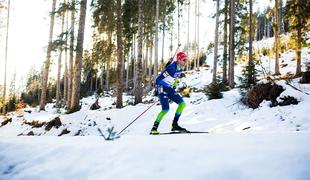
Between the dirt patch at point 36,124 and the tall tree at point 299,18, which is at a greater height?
the tall tree at point 299,18

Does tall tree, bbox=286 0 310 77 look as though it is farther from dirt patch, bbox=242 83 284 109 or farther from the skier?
the skier

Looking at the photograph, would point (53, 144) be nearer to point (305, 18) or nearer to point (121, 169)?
point (121, 169)

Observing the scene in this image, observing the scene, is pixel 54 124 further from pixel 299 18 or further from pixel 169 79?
pixel 299 18

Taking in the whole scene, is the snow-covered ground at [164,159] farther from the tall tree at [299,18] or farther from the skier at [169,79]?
the tall tree at [299,18]

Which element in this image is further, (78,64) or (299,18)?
(299,18)

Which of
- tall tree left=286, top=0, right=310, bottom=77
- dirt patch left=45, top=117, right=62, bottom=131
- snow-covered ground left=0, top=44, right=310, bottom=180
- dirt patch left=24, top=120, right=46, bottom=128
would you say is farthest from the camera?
tall tree left=286, top=0, right=310, bottom=77

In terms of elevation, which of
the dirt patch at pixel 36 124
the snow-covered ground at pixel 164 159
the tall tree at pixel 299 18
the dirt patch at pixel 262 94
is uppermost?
the tall tree at pixel 299 18

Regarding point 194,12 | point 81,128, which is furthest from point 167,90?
point 194,12

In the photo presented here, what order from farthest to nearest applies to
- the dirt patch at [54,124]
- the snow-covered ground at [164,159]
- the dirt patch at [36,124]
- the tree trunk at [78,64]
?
the tree trunk at [78,64]
the dirt patch at [36,124]
the dirt patch at [54,124]
the snow-covered ground at [164,159]

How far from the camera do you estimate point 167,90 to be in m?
6.65

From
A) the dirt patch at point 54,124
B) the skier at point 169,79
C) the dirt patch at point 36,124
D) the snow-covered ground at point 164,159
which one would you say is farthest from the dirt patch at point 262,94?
the dirt patch at point 36,124

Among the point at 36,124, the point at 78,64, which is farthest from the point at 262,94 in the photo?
the point at 36,124

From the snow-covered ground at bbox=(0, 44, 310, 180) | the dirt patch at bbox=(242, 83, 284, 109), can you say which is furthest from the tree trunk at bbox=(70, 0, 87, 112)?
the snow-covered ground at bbox=(0, 44, 310, 180)

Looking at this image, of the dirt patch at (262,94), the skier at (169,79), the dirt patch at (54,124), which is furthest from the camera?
the dirt patch at (54,124)
